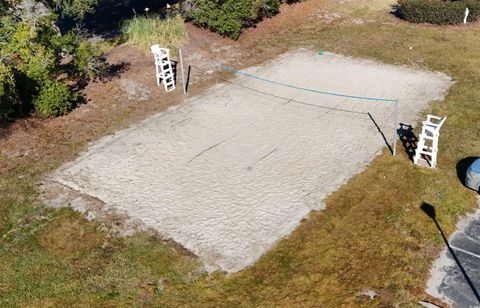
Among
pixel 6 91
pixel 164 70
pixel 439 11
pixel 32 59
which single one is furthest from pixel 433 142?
pixel 6 91

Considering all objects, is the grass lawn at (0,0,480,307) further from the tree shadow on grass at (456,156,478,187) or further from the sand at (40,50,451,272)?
the sand at (40,50,451,272)

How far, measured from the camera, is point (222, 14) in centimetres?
2738

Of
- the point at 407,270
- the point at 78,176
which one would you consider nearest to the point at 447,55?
the point at 407,270

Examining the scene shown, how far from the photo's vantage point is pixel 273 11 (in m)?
31.0

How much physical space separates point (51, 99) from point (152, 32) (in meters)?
8.30

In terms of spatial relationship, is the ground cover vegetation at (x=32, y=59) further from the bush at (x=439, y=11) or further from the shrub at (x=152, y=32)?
the bush at (x=439, y=11)

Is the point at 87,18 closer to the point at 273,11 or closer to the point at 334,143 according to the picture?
the point at 273,11

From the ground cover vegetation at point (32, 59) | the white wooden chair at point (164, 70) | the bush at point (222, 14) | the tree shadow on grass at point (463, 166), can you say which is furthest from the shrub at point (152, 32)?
the tree shadow on grass at point (463, 166)

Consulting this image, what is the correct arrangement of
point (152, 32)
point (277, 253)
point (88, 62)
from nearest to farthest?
point (277, 253), point (88, 62), point (152, 32)

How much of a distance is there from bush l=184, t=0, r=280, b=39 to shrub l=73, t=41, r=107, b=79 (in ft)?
22.8

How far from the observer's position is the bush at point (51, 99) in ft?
65.2

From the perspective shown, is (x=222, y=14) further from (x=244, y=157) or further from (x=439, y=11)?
(x=439, y=11)

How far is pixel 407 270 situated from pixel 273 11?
22.0 metres

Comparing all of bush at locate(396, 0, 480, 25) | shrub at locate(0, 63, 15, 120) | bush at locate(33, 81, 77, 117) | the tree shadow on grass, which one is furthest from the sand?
bush at locate(396, 0, 480, 25)
